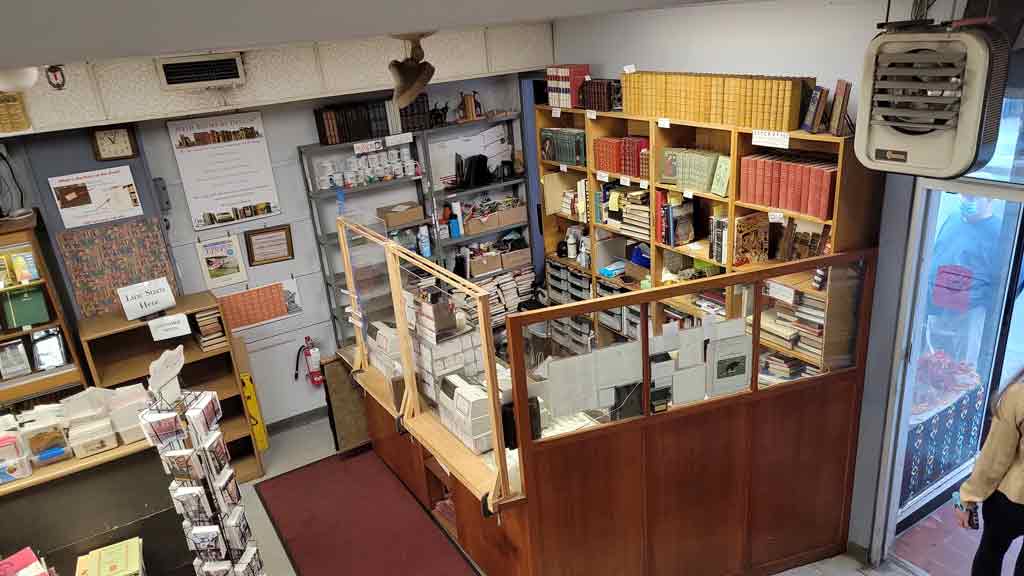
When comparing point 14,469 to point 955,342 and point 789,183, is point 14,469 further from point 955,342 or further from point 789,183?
point 955,342

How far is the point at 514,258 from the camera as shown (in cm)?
609

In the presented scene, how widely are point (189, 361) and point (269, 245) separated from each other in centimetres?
107

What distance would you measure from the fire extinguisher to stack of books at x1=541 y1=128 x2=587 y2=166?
8.29ft

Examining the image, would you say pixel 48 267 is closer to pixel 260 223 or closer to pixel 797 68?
pixel 260 223

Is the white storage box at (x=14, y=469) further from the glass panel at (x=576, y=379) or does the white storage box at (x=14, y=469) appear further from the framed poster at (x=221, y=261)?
the glass panel at (x=576, y=379)

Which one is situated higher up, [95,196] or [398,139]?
[398,139]

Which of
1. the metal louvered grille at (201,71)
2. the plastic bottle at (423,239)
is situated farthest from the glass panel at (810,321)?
the metal louvered grille at (201,71)

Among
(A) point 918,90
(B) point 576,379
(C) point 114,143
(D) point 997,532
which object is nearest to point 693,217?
(B) point 576,379

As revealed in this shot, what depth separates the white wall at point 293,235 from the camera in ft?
16.0

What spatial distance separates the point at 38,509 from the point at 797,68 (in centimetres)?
480

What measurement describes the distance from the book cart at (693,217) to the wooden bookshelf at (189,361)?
278 centimetres

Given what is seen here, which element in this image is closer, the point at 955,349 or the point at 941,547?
the point at 941,547

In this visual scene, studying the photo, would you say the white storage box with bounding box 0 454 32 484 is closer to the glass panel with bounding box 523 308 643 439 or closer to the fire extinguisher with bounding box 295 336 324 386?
the fire extinguisher with bounding box 295 336 324 386

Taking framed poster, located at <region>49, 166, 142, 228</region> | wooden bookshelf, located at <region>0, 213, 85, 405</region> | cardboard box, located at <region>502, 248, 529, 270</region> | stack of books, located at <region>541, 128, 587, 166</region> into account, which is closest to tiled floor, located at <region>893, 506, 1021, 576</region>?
stack of books, located at <region>541, 128, 587, 166</region>
